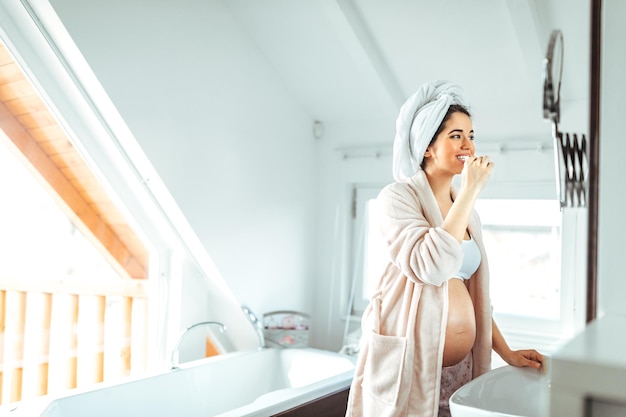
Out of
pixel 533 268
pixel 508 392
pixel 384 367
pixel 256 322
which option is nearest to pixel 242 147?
pixel 256 322

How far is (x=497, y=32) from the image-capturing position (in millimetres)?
2553

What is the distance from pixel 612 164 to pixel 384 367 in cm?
105

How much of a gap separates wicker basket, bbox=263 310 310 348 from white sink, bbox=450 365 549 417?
1.77 m

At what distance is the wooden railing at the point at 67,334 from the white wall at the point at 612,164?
79.8 inches

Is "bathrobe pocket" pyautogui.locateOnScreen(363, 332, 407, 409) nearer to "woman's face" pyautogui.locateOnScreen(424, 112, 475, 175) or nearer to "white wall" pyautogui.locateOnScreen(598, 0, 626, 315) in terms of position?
"woman's face" pyautogui.locateOnScreen(424, 112, 475, 175)

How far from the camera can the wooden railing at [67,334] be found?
7.29 feet

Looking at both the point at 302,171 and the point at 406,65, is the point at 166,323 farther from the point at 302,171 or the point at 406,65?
the point at 406,65

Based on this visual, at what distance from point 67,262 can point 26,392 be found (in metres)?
0.50

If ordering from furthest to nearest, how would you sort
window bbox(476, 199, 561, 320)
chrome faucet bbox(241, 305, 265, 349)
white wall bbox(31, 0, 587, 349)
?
1. chrome faucet bbox(241, 305, 265, 349)
2. window bbox(476, 199, 561, 320)
3. white wall bbox(31, 0, 587, 349)

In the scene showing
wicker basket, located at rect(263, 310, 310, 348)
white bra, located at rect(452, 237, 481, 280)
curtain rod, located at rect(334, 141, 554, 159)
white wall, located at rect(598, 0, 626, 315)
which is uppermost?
curtain rod, located at rect(334, 141, 554, 159)

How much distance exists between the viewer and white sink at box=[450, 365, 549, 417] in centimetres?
125

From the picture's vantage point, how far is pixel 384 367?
166 centimetres

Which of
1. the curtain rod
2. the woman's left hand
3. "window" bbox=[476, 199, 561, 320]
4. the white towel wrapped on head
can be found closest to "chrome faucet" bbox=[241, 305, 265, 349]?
the curtain rod

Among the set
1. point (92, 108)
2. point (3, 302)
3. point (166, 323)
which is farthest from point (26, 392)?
point (92, 108)
